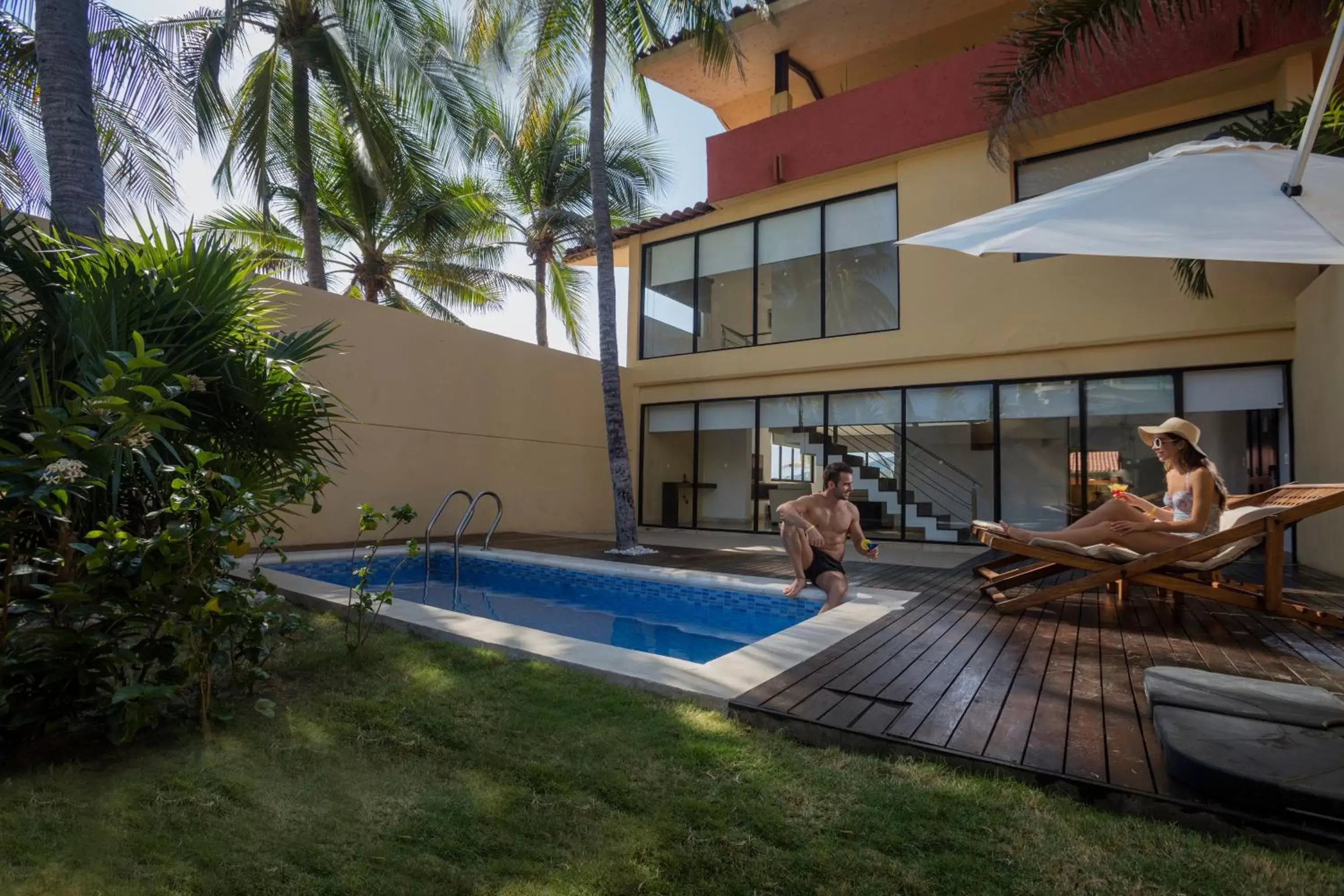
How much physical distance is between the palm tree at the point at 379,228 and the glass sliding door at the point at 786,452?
267 inches

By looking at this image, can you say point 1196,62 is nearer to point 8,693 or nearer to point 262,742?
point 262,742

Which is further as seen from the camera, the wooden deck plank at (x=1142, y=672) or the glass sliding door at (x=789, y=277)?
the glass sliding door at (x=789, y=277)

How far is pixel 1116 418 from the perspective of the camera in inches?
330

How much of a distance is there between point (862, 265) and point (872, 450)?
9.23ft

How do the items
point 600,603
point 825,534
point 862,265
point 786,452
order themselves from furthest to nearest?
1. point 786,452
2. point 862,265
3. point 600,603
4. point 825,534

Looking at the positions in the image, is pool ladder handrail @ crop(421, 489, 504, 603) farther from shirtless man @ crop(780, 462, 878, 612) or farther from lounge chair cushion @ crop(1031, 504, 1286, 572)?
lounge chair cushion @ crop(1031, 504, 1286, 572)

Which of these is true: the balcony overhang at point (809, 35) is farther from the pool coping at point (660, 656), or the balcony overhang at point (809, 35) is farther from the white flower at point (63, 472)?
the white flower at point (63, 472)

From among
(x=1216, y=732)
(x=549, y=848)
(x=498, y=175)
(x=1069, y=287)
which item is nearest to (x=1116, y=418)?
(x=1069, y=287)

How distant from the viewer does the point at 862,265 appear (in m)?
10.2

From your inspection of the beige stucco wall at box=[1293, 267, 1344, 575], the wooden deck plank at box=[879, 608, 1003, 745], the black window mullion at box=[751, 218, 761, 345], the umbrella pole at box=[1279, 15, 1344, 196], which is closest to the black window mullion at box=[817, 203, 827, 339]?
the black window mullion at box=[751, 218, 761, 345]

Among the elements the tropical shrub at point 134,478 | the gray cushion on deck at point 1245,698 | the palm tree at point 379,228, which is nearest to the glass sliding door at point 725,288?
the palm tree at point 379,228

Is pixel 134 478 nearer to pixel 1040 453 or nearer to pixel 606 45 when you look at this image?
pixel 606 45

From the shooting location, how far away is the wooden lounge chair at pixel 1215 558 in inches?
150

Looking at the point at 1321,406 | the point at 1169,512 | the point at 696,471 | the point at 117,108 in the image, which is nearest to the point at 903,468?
the point at 696,471
